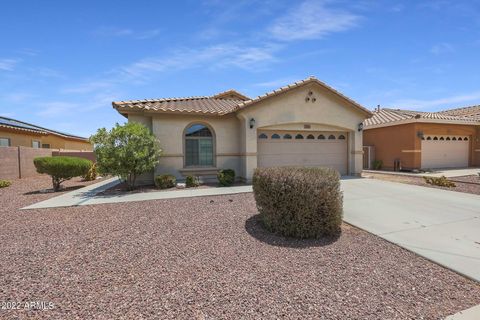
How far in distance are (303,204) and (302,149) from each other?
9189 mm

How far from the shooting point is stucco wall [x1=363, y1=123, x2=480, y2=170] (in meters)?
16.9

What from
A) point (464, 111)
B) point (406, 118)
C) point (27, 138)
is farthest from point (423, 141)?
point (27, 138)

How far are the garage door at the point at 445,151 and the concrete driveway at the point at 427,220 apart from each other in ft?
33.8

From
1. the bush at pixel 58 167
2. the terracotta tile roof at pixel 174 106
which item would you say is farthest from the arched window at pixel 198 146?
the bush at pixel 58 167

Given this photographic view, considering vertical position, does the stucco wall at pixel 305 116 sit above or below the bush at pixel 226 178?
above

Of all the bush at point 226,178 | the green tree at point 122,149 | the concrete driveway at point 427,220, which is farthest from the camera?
the bush at point 226,178

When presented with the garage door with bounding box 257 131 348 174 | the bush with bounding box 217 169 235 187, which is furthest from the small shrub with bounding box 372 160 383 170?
the bush with bounding box 217 169 235 187

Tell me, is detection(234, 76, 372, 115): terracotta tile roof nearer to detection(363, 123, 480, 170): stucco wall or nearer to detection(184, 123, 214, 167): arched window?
detection(184, 123, 214, 167): arched window

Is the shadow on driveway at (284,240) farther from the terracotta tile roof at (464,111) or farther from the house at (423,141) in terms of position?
the terracotta tile roof at (464,111)

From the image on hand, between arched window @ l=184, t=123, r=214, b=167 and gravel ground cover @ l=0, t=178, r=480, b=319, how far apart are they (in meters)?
6.79

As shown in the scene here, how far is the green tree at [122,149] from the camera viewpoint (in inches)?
383

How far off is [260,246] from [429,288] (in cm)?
255

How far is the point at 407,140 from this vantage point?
56.6ft

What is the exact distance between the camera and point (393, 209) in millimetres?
6918
